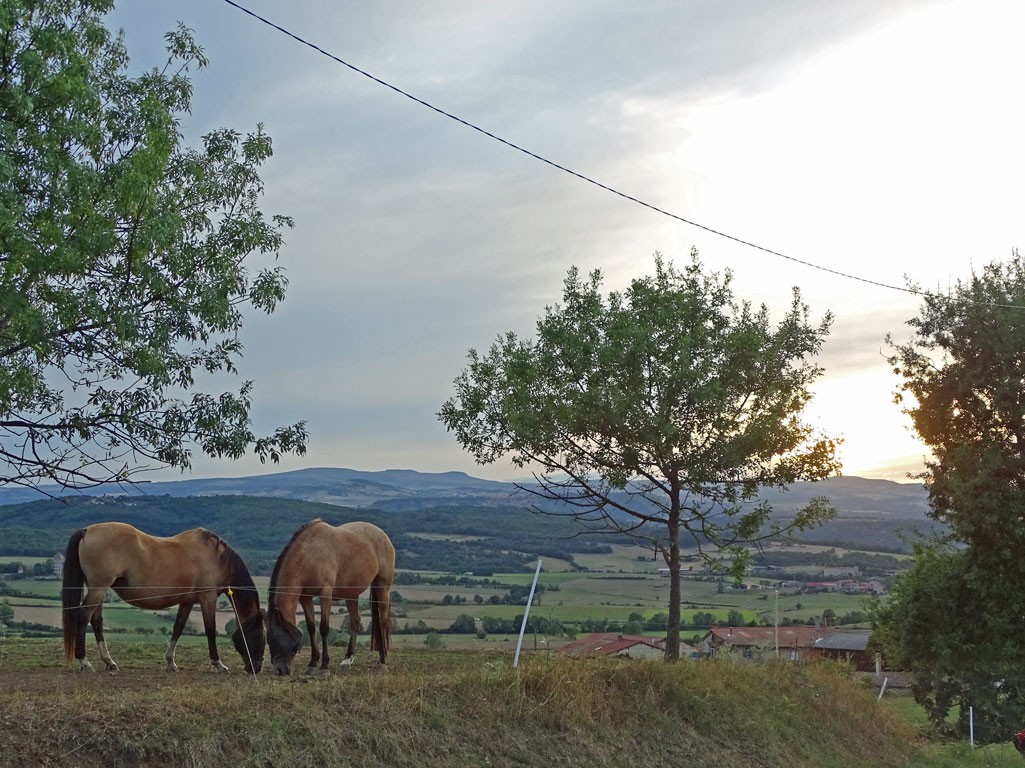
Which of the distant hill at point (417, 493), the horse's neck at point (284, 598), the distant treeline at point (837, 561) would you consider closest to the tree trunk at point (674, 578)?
the horse's neck at point (284, 598)

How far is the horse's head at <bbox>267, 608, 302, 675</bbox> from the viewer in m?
13.0

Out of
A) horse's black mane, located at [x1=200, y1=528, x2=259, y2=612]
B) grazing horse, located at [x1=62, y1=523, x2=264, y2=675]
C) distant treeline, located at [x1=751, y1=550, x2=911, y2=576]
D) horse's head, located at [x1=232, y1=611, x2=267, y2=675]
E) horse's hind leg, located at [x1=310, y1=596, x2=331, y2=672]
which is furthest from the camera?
distant treeline, located at [x1=751, y1=550, x2=911, y2=576]

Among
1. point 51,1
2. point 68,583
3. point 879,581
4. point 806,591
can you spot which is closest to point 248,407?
point 68,583

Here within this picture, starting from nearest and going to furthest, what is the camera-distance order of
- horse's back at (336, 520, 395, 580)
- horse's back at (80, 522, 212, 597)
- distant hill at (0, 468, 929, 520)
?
horse's back at (80, 522, 212, 597) → horse's back at (336, 520, 395, 580) → distant hill at (0, 468, 929, 520)

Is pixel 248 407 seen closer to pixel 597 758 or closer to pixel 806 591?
pixel 597 758

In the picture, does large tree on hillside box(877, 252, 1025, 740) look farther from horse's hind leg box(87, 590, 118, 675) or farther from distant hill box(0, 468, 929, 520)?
distant hill box(0, 468, 929, 520)

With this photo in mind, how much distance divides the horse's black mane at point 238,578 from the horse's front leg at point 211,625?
0.34m

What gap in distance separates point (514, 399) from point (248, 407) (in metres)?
6.64

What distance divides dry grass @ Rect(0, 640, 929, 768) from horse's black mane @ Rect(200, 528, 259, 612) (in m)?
1.16

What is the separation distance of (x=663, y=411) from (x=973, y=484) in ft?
46.5

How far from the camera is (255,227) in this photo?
12.8 m

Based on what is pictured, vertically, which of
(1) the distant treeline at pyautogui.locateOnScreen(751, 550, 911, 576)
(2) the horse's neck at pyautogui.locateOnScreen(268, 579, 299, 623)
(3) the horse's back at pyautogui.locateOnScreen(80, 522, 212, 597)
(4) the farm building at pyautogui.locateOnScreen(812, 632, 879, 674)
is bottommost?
(4) the farm building at pyautogui.locateOnScreen(812, 632, 879, 674)

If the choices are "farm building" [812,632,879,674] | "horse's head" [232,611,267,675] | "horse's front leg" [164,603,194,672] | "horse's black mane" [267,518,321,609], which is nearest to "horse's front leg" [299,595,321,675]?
"horse's black mane" [267,518,321,609]

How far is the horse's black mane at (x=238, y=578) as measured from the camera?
1445 cm
